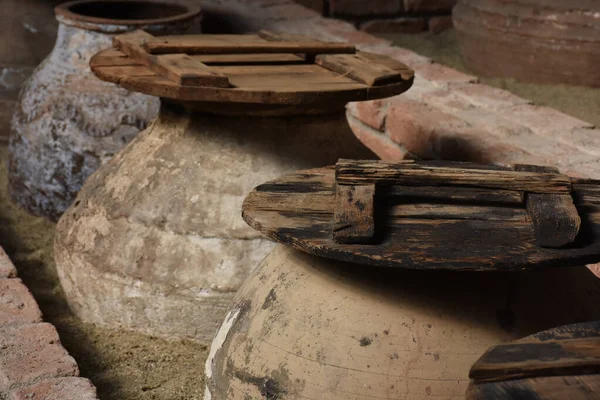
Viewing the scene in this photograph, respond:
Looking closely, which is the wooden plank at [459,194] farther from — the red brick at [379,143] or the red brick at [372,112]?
the red brick at [372,112]

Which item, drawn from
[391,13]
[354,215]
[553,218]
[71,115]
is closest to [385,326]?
[354,215]

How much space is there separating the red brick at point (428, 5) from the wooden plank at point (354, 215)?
3.19 m

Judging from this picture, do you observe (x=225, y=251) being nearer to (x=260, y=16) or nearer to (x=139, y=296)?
(x=139, y=296)

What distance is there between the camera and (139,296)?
7.38ft

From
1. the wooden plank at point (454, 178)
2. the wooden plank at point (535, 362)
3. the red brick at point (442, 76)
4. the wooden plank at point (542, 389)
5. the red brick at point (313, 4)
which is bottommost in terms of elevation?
the red brick at point (313, 4)

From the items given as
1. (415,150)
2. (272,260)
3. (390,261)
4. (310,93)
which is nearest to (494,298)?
(390,261)

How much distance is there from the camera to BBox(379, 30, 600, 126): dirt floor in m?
3.25

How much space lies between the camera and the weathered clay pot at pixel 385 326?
54.5 inches

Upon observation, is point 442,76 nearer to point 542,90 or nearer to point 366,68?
point 542,90

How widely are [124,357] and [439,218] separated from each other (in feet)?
3.55

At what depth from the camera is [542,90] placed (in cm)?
352

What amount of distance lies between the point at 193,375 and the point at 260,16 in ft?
6.83

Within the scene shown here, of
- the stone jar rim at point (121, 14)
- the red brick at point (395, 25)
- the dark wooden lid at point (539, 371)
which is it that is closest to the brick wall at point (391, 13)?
the red brick at point (395, 25)

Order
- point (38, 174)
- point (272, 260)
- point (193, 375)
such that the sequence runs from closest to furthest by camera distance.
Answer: point (272, 260) < point (193, 375) < point (38, 174)
